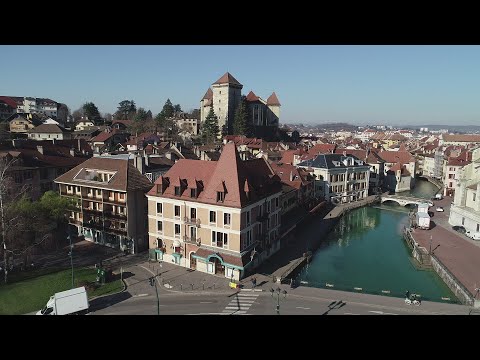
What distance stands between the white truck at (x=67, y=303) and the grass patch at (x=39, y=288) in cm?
258

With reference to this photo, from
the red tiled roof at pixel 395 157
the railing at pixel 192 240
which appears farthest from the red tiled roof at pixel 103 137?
the red tiled roof at pixel 395 157

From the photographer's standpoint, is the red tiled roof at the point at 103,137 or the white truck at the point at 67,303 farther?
the red tiled roof at the point at 103,137

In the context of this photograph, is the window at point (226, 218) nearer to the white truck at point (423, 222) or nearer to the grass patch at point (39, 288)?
the grass patch at point (39, 288)

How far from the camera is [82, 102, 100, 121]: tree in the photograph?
107938 millimetres

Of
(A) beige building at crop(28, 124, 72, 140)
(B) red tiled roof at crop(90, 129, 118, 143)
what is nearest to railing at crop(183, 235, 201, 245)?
(B) red tiled roof at crop(90, 129, 118, 143)

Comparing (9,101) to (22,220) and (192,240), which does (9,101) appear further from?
(192,240)

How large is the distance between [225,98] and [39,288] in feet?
282

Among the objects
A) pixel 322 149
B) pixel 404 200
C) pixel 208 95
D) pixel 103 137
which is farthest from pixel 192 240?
pixel 208 95

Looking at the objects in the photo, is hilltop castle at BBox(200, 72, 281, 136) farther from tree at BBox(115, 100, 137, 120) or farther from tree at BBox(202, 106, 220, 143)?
tree at BBox(115, 100, 137, 120)

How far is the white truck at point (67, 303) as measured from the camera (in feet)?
76.6

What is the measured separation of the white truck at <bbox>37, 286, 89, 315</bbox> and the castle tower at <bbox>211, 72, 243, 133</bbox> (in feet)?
285
